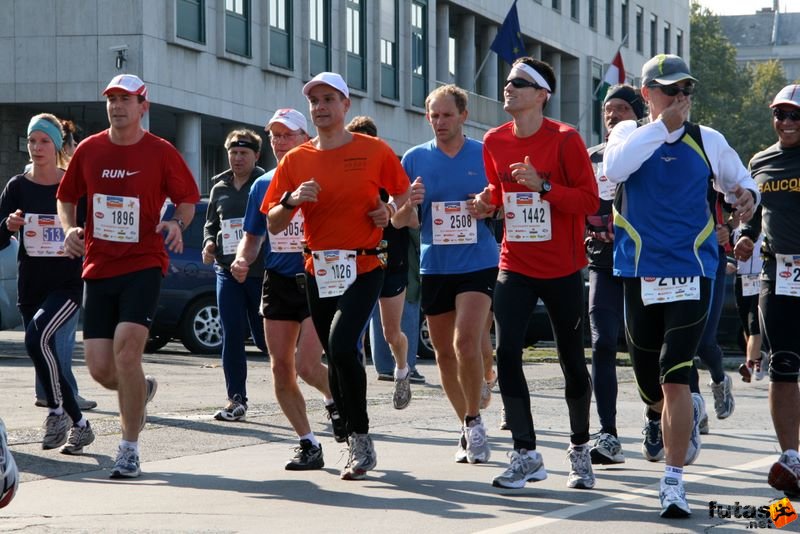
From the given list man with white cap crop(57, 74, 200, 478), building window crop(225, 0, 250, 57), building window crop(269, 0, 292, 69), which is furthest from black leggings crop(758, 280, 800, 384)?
building window crop(269, 0, 292, 69)

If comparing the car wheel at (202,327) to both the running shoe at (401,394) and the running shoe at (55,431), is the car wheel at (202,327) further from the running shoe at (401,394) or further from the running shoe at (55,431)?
the running shoe at (55,431)

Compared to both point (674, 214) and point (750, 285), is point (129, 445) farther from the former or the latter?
point (750, 285)

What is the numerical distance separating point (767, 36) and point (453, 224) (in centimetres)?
14433

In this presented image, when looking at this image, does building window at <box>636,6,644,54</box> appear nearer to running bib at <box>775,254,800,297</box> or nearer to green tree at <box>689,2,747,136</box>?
green tree at <box>689,2,747,136</box>

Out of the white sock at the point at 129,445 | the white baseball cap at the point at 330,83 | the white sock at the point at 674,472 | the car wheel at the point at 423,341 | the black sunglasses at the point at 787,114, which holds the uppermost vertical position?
the white baseball cap at the point at 330,83

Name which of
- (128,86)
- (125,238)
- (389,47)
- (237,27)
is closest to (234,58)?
(237,27)

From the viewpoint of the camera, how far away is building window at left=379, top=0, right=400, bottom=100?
40.7m

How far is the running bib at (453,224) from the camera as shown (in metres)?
9.20

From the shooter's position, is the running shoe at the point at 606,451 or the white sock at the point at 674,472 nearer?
the white sock at the point at 674,472

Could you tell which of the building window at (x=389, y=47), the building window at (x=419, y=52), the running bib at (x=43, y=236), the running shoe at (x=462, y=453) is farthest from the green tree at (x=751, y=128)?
the running shoe at (x=462, y=453)

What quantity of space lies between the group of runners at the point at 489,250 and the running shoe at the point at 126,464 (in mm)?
11

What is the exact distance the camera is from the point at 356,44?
39.5 m

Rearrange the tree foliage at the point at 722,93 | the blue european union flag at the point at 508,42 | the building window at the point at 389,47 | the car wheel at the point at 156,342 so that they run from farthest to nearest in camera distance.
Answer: the tree foliage at the point at 722,93, the building window at the point at 389,47, the blue european union flag at the point at 508,42, the car wheel at the point at 156,342

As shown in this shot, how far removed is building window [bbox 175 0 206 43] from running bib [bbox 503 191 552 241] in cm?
2438
